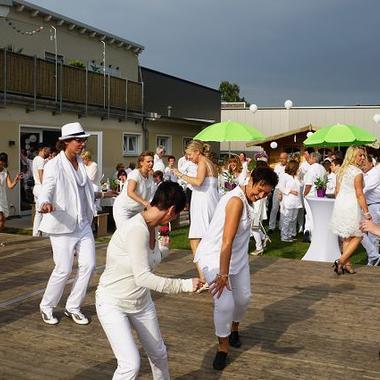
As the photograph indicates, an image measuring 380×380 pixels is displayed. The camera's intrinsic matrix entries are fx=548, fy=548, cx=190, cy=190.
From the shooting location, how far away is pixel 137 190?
7.02 m

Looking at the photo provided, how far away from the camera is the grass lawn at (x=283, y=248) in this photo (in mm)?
10159

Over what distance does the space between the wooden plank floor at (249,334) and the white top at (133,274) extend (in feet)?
3.74

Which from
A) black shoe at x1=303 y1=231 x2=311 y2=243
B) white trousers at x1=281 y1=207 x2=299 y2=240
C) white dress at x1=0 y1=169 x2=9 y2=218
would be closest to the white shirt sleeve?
white dress at x1=0 y1=169 x2=9 y2=218

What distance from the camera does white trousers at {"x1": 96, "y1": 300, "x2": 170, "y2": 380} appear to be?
3270 mm

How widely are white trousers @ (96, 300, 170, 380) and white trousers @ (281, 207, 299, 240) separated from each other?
329 inches

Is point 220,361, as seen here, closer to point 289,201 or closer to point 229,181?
point 229,181

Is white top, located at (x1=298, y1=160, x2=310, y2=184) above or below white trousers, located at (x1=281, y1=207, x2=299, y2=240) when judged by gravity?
above

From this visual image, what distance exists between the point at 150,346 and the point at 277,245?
8087mm

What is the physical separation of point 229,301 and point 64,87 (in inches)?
527

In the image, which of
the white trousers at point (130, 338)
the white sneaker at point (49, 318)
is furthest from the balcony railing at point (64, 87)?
the white trousers at point (130, 338)

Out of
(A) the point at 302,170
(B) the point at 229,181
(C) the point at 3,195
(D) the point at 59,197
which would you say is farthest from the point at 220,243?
(A) the point at 302,170

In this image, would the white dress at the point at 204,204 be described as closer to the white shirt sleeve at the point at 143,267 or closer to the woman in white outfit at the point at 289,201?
the white shirt sleeve at the point at 143,267

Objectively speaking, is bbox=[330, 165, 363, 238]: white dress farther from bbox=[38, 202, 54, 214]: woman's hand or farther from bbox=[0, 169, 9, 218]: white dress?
bbox=[0, 169, 9, 218]: white dress

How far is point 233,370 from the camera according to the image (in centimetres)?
443
